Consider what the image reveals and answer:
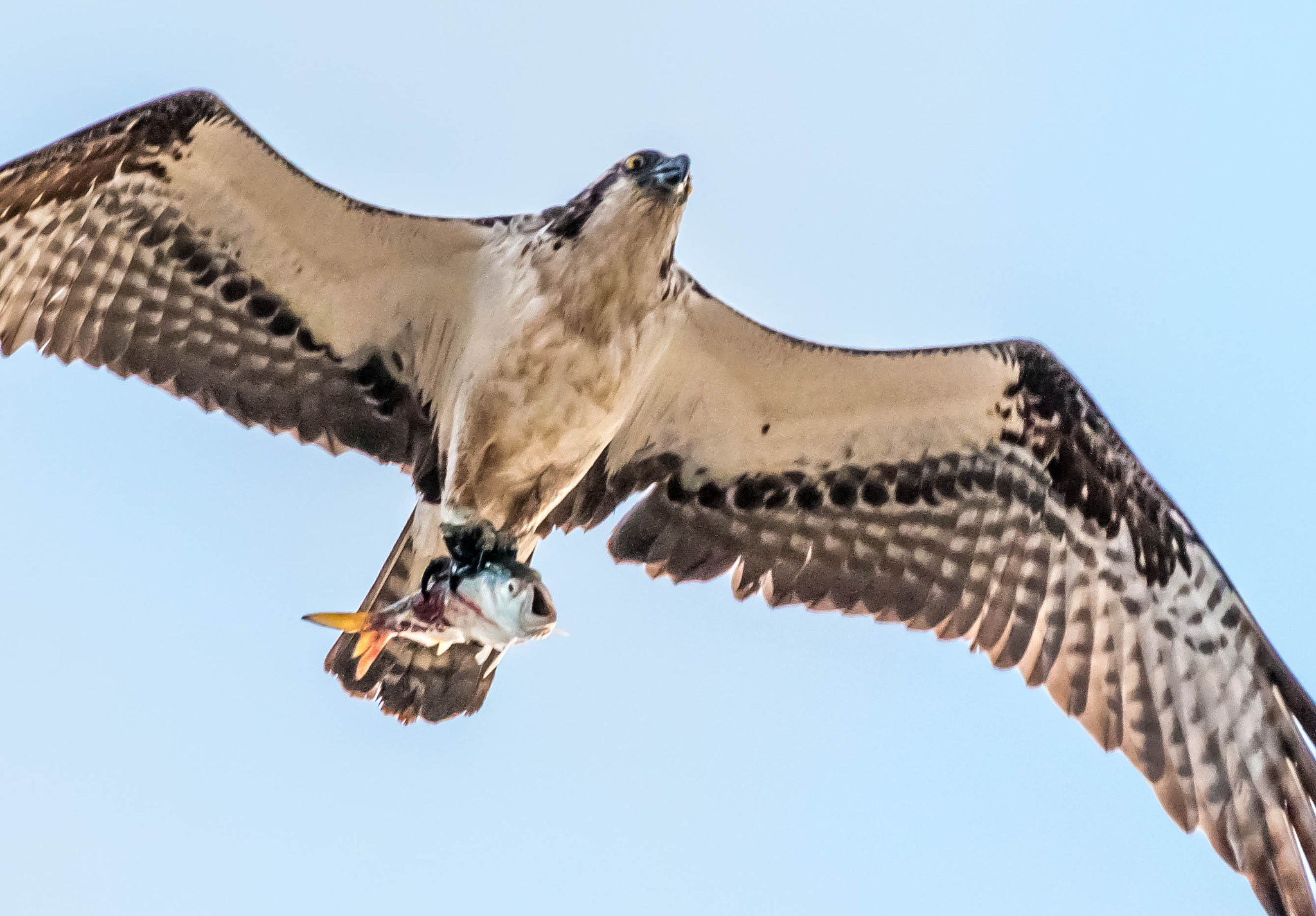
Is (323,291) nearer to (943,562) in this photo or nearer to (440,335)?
(440,335)

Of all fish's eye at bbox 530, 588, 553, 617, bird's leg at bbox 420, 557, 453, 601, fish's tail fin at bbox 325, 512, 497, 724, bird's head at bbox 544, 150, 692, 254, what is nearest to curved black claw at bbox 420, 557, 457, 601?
bird's leg at bbox 420, 557, 453, 601

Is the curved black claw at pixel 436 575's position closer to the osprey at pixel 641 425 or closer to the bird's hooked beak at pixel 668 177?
the osprey at pixel 641 425

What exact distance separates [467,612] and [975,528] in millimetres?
2782

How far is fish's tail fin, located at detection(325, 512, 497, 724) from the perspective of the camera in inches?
263

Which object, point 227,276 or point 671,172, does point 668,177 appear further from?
point 227,276

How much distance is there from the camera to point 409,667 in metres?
6.73

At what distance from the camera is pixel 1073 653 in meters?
7.03

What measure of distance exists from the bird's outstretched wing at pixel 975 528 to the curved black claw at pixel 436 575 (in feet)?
2.55

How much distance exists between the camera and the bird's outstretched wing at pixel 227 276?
625 cm

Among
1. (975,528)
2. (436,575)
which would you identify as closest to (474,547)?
(436,575)

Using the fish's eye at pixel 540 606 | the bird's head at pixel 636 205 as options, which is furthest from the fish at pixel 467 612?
the bird's head at pixel 636 205

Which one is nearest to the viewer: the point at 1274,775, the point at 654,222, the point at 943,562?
the point at 654,222

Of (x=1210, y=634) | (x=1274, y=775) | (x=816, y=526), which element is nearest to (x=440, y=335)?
(x=816, y=526)

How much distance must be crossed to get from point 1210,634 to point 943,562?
4.44ft
